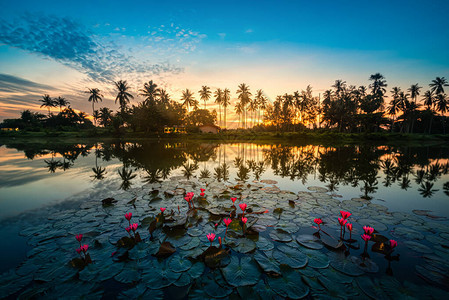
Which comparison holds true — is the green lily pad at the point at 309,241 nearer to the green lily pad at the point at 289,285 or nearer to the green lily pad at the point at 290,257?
the green lily pad at the point at 290,257

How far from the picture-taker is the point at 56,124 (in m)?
63.6

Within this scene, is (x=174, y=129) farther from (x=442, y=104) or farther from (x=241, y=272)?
(x=442, y=104)

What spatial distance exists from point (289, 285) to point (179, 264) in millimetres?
1761

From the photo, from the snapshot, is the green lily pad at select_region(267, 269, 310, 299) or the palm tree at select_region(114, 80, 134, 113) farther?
the palm tree at select_region(114, 80, 134, 113)

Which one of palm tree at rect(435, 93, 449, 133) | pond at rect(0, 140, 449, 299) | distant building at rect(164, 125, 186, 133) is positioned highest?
palm tree at rect(435, 93, 449, 133)

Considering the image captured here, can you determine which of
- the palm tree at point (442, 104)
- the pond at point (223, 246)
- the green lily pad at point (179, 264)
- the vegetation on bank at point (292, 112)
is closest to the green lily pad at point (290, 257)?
the pond at point (223, 246)

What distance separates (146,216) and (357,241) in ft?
16.4

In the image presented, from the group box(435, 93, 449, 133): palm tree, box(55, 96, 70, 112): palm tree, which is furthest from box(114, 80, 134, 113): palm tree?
box(435, 93, 449, 133): palm tree

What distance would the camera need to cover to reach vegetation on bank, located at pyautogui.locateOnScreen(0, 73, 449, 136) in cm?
5023

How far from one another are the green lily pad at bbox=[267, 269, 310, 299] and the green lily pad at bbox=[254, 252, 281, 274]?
0.41 feet

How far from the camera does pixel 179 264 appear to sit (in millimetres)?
2930

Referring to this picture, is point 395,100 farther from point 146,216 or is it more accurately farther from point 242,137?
point 146,216

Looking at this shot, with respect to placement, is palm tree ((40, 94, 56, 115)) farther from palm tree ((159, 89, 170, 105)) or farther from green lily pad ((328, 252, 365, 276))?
green lily pad ((328, 252, 365, 276))

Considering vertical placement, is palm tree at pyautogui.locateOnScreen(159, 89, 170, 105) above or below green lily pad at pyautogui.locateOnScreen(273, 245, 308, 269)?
above
